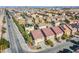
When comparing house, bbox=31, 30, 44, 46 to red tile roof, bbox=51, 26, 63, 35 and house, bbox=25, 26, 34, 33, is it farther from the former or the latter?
red tile roof, bbox=51, 26, 63, 35

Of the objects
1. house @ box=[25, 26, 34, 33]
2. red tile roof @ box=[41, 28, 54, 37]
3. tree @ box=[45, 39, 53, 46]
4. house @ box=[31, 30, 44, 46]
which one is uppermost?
house @ box=[25, 26, 34, 33]

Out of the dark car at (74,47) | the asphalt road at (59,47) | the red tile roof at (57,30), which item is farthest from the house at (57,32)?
the dark car at (74,47)

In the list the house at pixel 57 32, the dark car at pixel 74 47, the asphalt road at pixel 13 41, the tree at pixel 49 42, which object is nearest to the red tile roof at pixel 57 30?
the house at pixel 57 32

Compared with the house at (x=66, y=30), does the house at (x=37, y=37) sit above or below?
below

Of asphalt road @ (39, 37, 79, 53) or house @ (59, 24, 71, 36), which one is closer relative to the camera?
asphalt road @ (39, 37, 79, 53)

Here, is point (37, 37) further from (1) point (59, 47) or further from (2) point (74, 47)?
(2) point (74, 47)

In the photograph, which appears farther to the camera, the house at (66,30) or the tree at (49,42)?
the house at (66,30)

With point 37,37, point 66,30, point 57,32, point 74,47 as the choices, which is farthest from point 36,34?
point 74,47

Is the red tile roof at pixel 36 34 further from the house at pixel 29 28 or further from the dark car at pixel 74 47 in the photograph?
the dark car at pixel 74 47

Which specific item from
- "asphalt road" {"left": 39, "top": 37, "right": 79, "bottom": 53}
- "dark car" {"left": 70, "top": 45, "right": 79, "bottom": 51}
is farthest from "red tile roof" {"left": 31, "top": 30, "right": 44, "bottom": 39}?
"dark car" {"left": 70, "top": 45, "right": 79, "bottom": 51}

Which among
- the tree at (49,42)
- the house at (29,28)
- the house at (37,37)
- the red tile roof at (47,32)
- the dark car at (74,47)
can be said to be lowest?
the dark car at (74,47)
